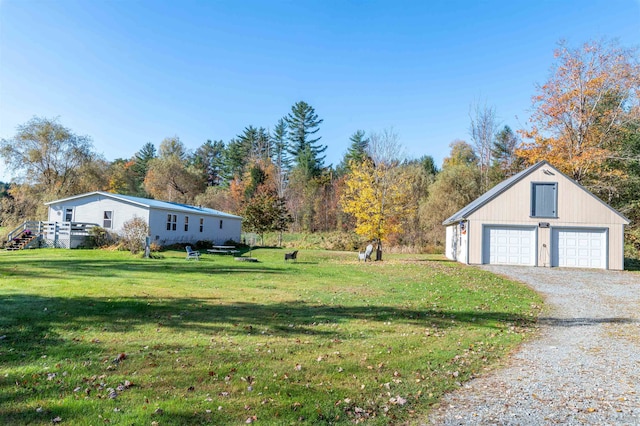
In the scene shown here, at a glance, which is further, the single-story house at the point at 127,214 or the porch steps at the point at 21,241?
the single-story house at the point at 127,214

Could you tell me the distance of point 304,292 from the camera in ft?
34.1

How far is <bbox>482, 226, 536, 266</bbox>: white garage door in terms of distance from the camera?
774 inches

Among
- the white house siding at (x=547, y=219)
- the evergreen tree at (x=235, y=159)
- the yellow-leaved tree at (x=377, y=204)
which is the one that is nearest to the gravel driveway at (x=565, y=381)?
the white house siding at (x=547, y=219)

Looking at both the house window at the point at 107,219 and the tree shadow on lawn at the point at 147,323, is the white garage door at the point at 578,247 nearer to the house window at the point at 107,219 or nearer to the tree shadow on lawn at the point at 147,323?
the tree shadow on lawn at the point at 147,323

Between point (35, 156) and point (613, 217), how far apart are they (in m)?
47.1

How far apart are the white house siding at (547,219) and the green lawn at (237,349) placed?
31.8 feet

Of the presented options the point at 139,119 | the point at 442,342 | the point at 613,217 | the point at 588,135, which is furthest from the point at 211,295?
the point at 588,135

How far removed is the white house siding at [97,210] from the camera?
25.7 meters

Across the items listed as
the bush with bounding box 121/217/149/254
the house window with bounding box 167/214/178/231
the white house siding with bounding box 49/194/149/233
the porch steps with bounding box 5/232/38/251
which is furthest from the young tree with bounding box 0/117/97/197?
the bush with bounding box 121/217/149/254

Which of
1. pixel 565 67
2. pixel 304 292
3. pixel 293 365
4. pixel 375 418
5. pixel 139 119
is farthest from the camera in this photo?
pixel 565 67

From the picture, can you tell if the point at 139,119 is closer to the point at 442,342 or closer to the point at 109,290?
the point at 109,290

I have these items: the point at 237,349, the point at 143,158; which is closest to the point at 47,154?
the point at 143,158

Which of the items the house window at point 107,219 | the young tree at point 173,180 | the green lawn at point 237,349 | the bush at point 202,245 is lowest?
the green lawn at point 237,349

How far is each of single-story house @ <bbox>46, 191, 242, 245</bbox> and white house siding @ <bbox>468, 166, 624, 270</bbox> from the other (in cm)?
2001
